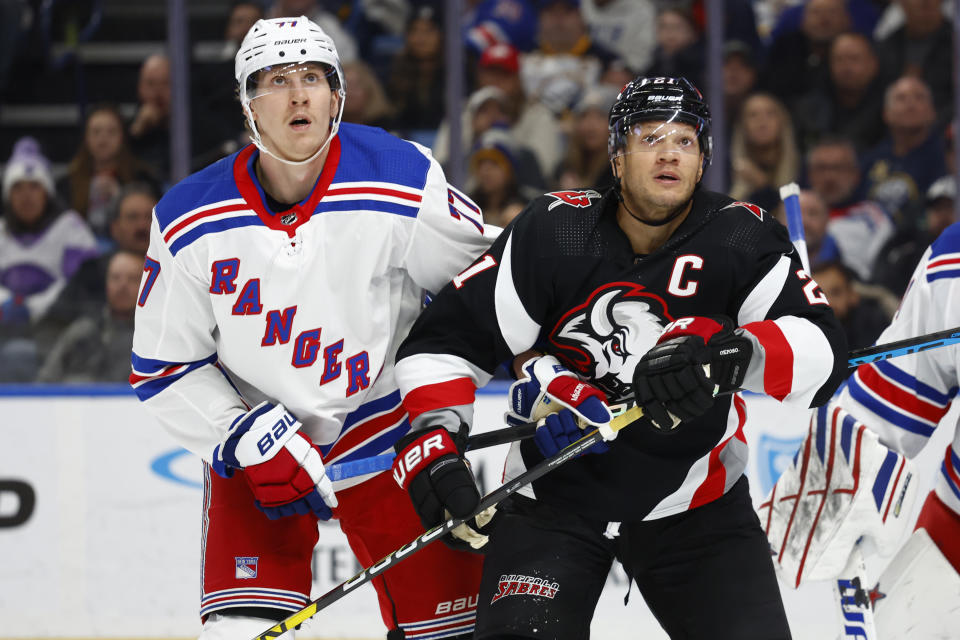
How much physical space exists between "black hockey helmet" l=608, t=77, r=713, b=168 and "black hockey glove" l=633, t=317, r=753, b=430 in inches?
14.1

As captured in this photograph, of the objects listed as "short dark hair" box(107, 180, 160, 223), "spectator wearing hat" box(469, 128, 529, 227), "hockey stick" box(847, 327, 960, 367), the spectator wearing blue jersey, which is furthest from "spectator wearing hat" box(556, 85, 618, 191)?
"hockey stick" box(847, 327, 960, 367)

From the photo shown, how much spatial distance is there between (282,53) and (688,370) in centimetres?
95

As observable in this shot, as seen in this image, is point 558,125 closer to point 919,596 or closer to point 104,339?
point 104,339

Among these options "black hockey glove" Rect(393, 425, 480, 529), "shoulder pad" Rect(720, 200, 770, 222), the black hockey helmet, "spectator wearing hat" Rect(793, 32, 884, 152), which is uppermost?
"spectator wearing hat" Rect(793, 32, 884, 152)

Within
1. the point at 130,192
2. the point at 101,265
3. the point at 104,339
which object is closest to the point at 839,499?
the point at 104,339

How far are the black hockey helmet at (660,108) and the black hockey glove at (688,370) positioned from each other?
0.36 m

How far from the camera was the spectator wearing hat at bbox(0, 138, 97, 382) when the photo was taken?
4.54 meters

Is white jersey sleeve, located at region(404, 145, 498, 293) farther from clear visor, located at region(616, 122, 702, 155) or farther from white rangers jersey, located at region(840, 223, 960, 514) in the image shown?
white rangers jersey, located at region(840, 223, 960, 514)

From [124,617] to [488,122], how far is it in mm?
2271

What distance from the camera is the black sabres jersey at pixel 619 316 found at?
215cm

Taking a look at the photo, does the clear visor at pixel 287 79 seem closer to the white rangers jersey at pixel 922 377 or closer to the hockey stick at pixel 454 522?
the hockey stick at pixel 454 522

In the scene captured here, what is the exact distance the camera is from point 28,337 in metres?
4.49

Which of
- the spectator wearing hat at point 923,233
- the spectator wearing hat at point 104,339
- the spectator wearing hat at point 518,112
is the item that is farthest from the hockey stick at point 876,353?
Answer: the spectator wearing hat at point 518,112

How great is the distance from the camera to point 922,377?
2379 millimetres
